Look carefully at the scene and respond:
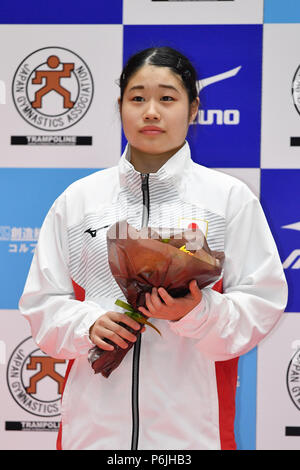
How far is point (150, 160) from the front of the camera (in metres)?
1.54

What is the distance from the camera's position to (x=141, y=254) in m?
1.09

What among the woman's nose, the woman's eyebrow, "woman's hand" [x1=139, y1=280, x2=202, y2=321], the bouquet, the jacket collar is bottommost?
"woman's hand" [x1=139, y1=280, x2=202, y2=321]

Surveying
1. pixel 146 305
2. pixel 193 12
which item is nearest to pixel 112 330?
pixel 146 305

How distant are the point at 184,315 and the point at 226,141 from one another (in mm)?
1155

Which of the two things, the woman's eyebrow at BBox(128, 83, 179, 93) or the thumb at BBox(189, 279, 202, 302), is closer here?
the thumb at BBox(189, 279, 202, 302)

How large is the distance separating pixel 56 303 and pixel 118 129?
1034mm

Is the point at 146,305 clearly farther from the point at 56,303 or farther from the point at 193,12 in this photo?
the point at 193,12

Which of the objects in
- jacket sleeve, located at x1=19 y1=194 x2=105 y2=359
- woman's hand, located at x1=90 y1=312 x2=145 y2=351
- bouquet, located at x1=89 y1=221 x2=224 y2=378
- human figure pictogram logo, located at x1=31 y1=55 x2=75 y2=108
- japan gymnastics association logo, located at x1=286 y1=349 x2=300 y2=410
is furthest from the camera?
human figure pictogram logo, located at x1=31 y1=55 x2=75 y2=108

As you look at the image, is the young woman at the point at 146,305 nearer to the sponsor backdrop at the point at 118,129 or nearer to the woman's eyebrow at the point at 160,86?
the woman's eyebrow at the point at 160,86

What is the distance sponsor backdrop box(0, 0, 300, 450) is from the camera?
2.21 meters

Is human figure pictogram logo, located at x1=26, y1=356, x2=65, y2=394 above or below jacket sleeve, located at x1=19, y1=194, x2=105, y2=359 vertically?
below

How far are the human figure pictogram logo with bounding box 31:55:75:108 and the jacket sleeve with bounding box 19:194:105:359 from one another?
86 centimetres

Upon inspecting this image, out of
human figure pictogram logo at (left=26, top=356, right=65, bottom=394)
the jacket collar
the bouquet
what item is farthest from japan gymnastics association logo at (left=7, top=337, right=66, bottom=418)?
the bouquet

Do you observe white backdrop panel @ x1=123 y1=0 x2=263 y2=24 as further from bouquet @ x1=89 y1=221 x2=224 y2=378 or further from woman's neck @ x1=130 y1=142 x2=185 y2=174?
bouquet @ x1=89 y1=221 x2=224 y2=378
